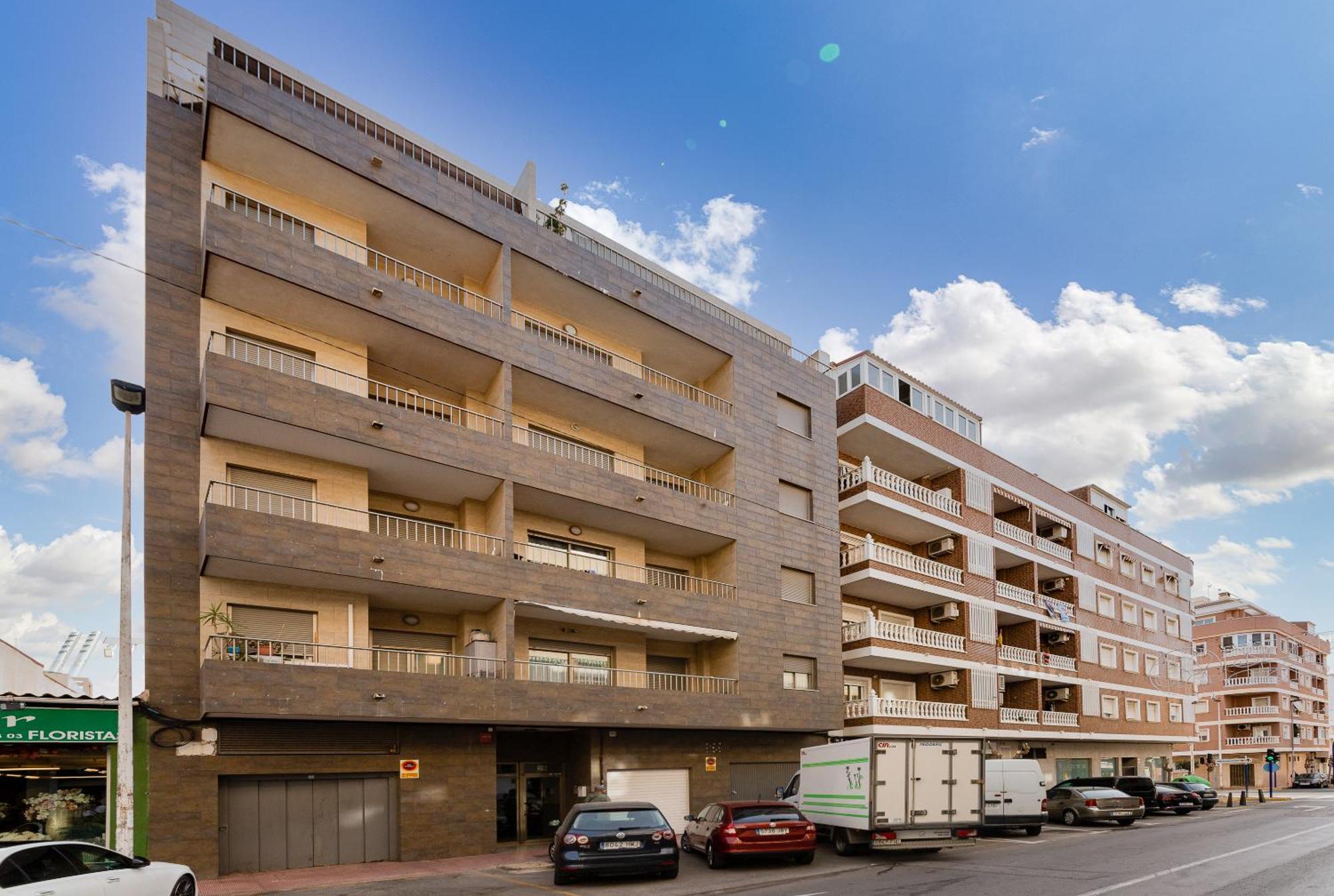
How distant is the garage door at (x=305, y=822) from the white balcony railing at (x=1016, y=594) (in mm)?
26983

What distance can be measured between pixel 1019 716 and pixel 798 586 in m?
13.7

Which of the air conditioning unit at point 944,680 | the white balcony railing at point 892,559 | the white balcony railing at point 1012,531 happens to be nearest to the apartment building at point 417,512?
the white balcony railing at point 892,559

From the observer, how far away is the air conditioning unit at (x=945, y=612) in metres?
35.7

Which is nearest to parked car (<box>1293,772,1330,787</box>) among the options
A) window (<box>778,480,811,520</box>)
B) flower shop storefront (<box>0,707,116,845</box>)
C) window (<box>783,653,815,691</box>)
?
window (<box>783,653,815,691</box>)

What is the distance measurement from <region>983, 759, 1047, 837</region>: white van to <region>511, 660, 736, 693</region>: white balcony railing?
755 cm

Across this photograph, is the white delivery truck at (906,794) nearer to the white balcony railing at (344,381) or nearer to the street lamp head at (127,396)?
the white balcony railing at (344,381)

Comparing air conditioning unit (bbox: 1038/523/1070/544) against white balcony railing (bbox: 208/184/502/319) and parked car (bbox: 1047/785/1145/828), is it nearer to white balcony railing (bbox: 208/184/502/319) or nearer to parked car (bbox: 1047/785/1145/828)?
parked car (bbox: 1047/785/1145/828)

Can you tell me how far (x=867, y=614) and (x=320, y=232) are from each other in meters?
22.1

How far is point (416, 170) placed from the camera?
22.7 metres

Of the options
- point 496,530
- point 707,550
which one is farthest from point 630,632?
point 496,530

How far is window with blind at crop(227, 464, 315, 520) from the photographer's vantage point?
19531 millimetres

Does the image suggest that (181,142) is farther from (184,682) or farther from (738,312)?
(738,312)

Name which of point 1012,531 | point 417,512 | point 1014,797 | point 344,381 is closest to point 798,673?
point 1014,797

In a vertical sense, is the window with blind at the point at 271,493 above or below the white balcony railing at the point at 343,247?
below
